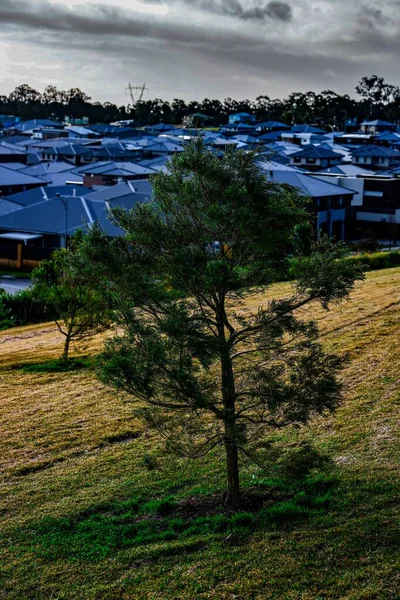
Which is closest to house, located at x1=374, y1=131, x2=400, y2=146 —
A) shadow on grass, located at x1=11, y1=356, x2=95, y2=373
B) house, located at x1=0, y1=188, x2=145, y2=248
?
house, located at x1=0, y1=188, x2=145, y2=248

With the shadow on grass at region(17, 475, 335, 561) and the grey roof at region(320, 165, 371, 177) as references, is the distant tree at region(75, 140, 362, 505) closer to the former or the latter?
the shadow on grass at region(17, 475, 335, 561)

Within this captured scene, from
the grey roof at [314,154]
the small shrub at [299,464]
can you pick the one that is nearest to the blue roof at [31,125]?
the grey roof at [314,154]

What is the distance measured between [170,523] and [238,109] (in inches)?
6670

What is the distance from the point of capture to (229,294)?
10.4m

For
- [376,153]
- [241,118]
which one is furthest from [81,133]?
[376,153]

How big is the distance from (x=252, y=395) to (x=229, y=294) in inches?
49.9

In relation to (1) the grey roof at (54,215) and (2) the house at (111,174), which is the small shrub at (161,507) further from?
(2) the house at (111,174)

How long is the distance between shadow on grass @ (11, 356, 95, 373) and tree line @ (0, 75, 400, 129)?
138 meters

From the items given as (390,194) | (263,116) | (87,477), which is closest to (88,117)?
(263,116)

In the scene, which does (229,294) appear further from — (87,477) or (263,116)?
(263,116)

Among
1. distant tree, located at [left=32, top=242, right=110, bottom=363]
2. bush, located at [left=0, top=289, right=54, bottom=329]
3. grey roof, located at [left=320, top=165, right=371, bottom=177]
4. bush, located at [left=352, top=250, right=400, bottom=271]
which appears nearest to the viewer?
distant tree, located at [left=32, top=242, right=110, bottom=363]

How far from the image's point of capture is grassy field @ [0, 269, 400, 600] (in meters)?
9.03

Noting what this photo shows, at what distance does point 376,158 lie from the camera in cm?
8900

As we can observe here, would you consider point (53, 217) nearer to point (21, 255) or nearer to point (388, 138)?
point (21, 255)
